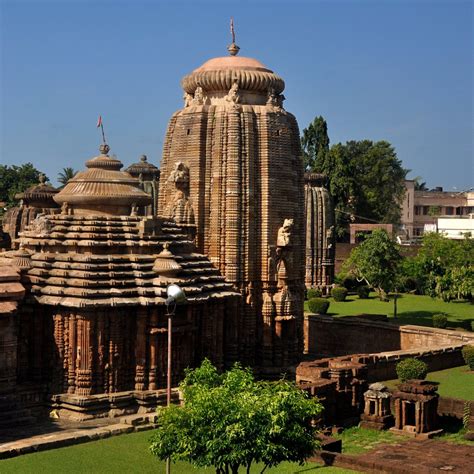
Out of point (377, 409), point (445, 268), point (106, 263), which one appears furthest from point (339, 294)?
point (106, 263)

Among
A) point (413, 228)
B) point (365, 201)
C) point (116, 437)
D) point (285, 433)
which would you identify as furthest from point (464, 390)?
point (413, 228)

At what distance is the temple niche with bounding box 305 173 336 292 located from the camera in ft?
179

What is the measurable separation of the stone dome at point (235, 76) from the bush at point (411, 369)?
31.5 feet

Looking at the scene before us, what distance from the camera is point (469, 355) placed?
3041cm

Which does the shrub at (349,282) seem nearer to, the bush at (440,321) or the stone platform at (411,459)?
the bush at (440,321)

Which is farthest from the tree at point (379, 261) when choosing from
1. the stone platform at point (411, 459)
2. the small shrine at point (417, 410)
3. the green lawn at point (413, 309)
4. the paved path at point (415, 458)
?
the stone platform at point (411, 459)

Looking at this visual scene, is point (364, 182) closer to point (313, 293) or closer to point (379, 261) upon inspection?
point (313, 293)

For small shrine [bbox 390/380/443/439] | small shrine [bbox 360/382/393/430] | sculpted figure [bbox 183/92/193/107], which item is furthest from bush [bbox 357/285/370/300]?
small shrine [bbox 390/380/443/439]

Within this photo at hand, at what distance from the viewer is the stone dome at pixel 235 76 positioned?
29612 millimetres

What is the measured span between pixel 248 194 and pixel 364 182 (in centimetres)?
5356

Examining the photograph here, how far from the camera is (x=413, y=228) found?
330 ft

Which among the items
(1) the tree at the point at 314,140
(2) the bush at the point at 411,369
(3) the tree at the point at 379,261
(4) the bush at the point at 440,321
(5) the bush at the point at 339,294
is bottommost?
(2) the bush at the point at 411,369

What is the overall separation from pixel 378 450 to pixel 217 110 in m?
12.8

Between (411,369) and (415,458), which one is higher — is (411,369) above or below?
above
